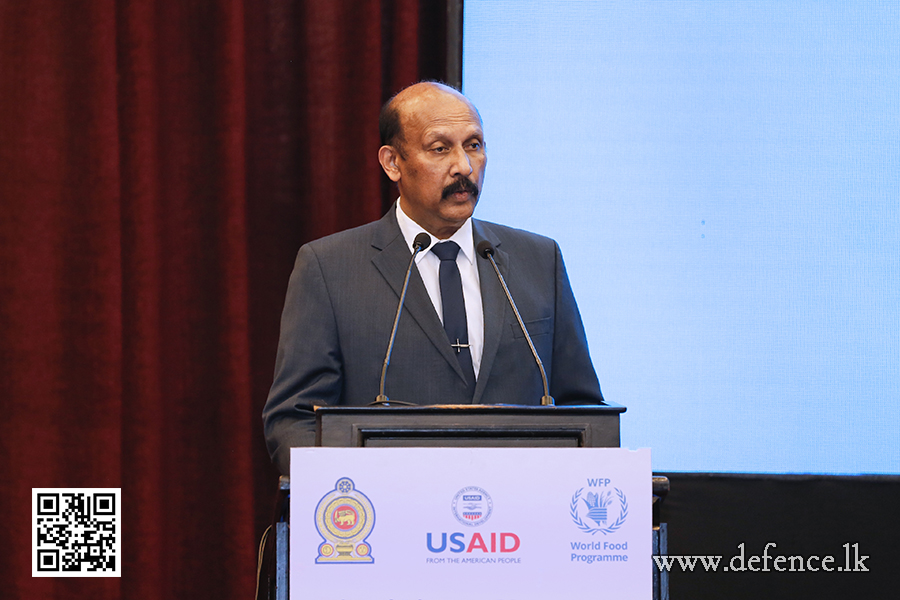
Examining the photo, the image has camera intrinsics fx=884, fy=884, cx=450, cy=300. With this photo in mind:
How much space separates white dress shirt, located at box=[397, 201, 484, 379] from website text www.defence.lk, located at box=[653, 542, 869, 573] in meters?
1.10

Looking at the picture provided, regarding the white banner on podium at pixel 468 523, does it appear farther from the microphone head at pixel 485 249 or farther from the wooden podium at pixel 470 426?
the microphone head at pixel 485 249

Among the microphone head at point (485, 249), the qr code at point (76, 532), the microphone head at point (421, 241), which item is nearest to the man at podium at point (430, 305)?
the microphone head at point (485, 249)

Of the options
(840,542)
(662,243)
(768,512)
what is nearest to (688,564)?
(768,512)

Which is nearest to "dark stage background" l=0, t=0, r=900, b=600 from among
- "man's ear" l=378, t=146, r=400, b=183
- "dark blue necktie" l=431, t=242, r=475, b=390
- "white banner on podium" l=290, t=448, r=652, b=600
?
"man's ear" l=378, t=146, r=400, b=183

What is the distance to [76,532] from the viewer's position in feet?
8.54

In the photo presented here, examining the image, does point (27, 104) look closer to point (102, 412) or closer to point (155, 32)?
point (155, 32)

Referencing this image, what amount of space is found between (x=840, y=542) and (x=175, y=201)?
7.30 ft

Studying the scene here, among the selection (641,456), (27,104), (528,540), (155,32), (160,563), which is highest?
(155,32)

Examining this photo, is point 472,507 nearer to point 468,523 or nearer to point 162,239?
point 468,523

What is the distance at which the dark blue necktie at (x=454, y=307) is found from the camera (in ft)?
6.23

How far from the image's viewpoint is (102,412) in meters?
2.59

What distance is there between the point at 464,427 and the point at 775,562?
A: 1730 millimetres

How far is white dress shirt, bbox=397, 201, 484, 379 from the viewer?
76.8 inches

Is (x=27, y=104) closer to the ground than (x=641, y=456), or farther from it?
farther from it
